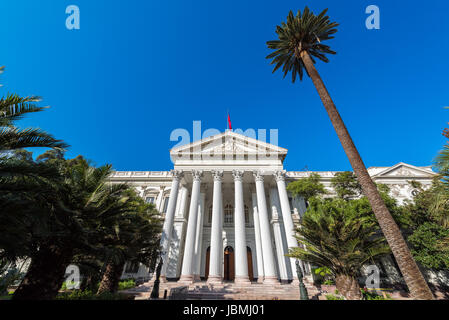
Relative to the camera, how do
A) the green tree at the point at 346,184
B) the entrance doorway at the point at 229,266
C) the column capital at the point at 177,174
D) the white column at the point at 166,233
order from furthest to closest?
the column capital at the point at 177,174 → the entrance doorway at the point at 229,266 → the green tree at the point at 346,184 → the white column at the point at 166,233

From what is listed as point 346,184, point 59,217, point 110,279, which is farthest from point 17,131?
point 346,184

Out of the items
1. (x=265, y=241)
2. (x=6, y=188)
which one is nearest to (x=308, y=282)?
(x=265, y=241)

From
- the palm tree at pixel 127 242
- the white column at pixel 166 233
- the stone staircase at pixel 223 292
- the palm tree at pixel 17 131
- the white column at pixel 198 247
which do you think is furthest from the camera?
the white column at pixel 198 247

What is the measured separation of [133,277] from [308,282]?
16.3m

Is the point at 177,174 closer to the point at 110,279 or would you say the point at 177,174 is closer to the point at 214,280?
the point at 214,280

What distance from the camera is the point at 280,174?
19188 millimetres

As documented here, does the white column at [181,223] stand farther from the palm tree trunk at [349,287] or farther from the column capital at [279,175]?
the palm tree trunk at [349,287]

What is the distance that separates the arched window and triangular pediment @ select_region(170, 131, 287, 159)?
7267 millimetres

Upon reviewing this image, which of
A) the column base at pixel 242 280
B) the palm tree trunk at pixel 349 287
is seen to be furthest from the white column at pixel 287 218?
the palm tree trunk at pixel 349 287

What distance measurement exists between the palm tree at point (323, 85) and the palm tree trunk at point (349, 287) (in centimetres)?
492

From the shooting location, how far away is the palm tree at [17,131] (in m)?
5.10

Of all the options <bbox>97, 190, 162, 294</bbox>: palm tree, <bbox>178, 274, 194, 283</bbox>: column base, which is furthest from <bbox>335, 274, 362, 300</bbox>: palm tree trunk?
<bbox>97, 190, 162, 294</bbox>: palm tree
